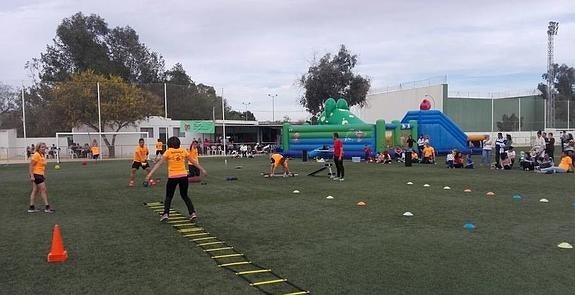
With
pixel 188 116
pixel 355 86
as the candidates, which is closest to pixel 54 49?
pixel 188 116

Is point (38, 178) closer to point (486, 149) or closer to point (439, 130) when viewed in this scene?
point (486, 149)

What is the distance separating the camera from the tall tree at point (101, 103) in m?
36.5

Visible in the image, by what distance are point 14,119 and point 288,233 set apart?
146ft

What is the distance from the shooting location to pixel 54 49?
52.9m

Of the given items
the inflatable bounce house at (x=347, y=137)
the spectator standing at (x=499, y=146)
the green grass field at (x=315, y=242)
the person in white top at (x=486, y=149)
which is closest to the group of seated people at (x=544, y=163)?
the spectator standing at (x=499, y=146)

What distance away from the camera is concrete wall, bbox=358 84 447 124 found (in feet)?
168

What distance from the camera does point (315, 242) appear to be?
7293mm

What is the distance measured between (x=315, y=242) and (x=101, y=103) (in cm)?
3276

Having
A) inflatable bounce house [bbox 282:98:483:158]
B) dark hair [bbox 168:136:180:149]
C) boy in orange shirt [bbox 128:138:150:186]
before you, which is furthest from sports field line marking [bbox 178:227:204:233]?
inflatable bounce house [bbox 282:98:483:158]

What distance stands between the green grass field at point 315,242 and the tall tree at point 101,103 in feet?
80.2

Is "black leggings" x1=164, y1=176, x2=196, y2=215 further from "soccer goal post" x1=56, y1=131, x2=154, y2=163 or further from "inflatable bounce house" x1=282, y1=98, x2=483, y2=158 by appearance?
"soccer goal post" x1=56, y1=131, x2=154, y2=163

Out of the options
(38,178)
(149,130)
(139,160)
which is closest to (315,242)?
(38,178)

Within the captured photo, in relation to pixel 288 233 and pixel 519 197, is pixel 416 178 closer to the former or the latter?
pixel 519 197

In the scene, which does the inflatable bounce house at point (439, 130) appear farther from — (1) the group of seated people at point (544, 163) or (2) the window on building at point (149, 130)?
(2) the window on building at point (149, 130)
